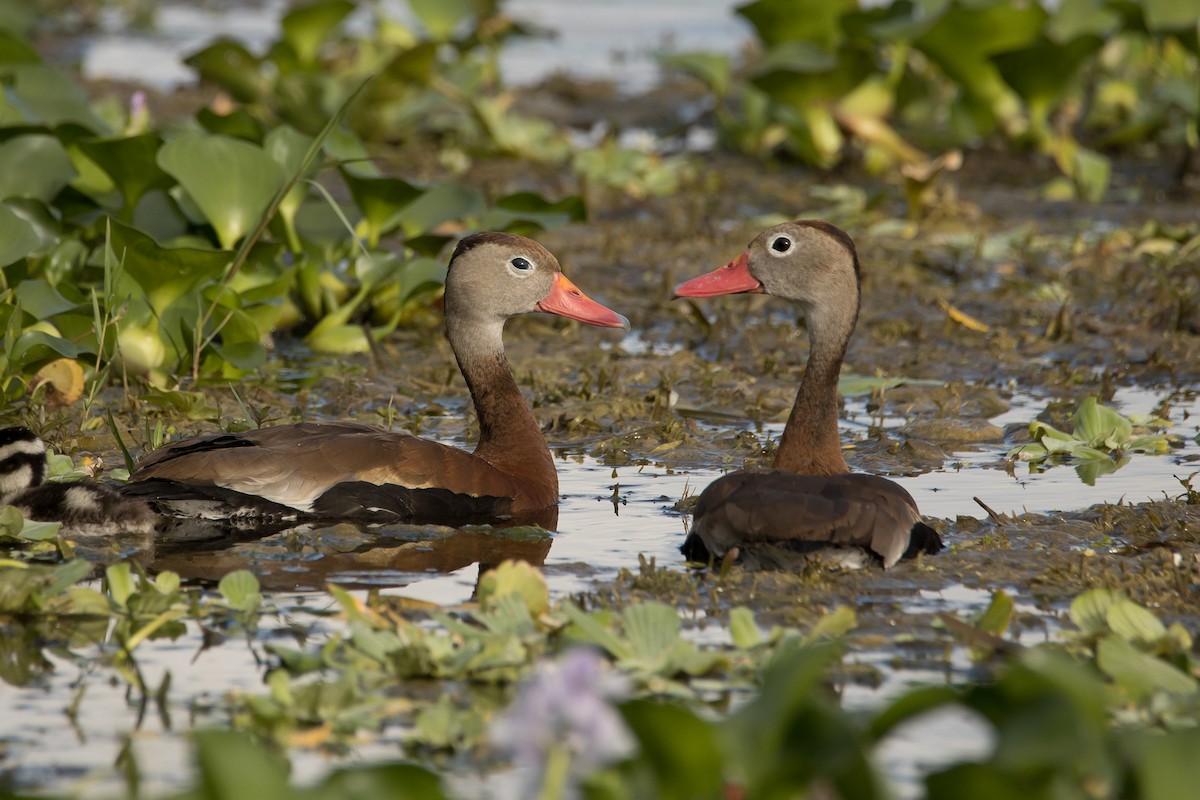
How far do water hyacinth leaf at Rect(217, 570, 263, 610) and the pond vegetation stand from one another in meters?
0.05

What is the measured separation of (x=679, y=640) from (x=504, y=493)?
1.91 m

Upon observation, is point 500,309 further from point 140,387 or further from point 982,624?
point 982,624

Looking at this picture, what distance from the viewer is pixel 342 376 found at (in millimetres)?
8055

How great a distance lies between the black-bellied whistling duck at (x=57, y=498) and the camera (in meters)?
5.65

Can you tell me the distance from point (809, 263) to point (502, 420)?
4.26 ft

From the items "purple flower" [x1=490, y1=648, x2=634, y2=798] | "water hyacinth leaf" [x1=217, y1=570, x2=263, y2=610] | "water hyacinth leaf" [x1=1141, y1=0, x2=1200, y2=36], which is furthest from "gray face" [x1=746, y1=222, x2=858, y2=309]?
"water hyacinth leaf" [x1=1141, y1=0, x2=1200, y2=36]

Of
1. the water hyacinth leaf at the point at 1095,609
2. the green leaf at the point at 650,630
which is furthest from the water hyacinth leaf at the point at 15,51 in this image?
the water hyacinth leaf at the point at 1095,609

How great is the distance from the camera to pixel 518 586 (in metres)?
4.77

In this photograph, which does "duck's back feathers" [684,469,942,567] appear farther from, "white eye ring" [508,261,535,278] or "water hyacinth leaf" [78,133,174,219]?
"water hyacinth leaf" [78,133,174,219]

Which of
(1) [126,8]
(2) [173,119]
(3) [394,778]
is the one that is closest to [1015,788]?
(3) [394,778]

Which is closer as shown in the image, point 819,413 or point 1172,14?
point 819,413

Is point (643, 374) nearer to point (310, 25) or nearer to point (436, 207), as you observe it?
point (436, 207)

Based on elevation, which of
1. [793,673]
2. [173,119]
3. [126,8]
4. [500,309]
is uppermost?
[126,8]

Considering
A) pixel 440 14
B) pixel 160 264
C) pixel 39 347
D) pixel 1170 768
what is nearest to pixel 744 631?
pixel 1170 768
